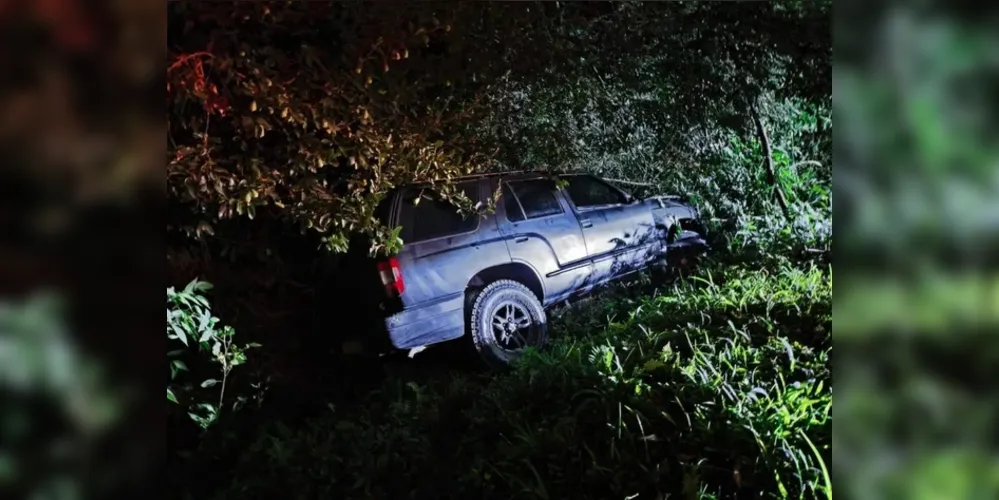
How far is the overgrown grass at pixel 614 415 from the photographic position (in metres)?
1.55

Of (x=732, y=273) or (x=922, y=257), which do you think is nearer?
(x=922, y=257)

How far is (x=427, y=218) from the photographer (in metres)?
1.63

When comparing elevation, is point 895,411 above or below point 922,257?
below

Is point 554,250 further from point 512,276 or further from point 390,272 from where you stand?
point 390,272

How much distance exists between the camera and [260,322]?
5.47 ft

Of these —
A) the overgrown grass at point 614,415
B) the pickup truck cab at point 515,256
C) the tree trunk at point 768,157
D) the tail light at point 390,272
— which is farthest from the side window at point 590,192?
the tail light at point 390,272

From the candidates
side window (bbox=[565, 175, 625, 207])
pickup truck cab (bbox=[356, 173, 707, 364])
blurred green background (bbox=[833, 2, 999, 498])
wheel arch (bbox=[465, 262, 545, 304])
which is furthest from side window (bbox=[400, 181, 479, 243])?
blurred green background (bbox=[833, 2, 999, 498])

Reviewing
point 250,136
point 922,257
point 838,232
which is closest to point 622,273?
point 838,232

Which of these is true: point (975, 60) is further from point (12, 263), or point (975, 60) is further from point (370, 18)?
point (12, 263)

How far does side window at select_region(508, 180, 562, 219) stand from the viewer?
1.66 meters

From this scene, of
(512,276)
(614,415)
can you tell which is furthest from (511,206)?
(614,415)

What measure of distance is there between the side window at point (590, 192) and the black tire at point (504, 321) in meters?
0.27

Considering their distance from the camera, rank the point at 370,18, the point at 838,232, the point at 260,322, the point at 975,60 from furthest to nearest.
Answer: the point at 260,322, the point at 370,18, the point at 838,232, the point at 975,60

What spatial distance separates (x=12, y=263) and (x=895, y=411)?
5.97 feet
